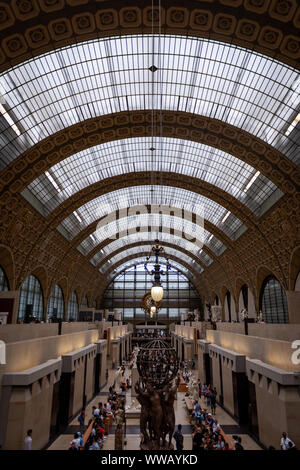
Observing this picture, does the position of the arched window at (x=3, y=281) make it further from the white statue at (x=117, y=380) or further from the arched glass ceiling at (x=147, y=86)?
the white statue at (x=117, y=380)

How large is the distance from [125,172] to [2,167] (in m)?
13.9

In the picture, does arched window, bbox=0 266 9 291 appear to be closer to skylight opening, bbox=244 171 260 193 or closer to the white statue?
the white statue

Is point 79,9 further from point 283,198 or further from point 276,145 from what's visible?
point 283,198

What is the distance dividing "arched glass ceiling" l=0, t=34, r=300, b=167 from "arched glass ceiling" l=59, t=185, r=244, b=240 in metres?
12.9

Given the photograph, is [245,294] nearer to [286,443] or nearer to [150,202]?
[150,202]

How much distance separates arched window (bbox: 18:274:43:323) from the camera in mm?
27672

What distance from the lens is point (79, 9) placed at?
14.5 m

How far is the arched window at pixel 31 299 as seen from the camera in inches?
1089

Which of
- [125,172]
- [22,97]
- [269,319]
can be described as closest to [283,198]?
[269,319]

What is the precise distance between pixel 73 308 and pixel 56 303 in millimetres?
7290

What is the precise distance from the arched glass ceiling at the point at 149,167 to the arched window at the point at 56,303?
12.0m

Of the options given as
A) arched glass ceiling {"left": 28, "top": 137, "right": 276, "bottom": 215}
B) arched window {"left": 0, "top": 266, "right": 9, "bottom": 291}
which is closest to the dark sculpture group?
arched window {"left": 0, "top": 266, "right": 9, "bottom": 291}

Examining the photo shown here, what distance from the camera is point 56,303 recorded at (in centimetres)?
3631

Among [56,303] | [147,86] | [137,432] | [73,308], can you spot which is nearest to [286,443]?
[137,432]
